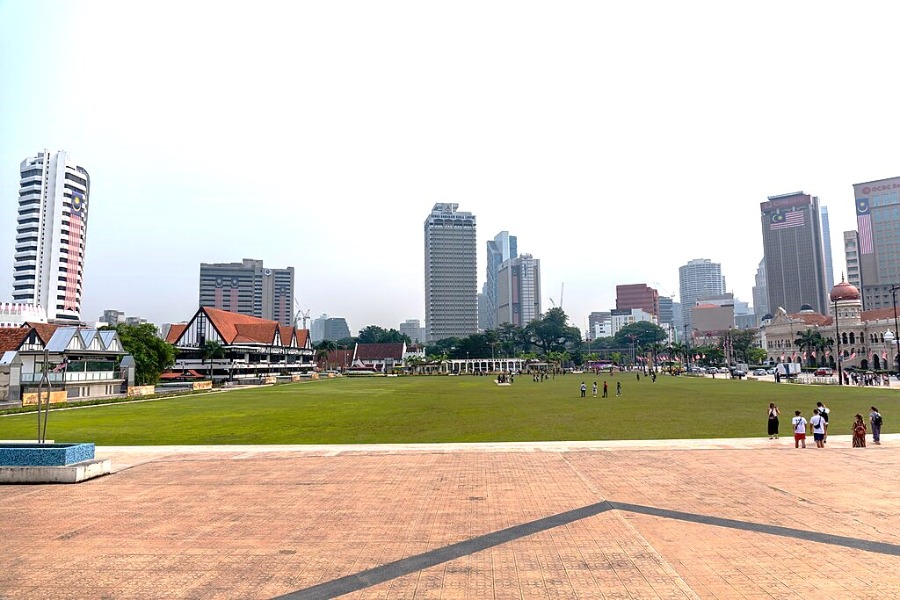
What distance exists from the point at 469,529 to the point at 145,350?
67543mm

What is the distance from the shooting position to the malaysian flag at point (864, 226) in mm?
183500

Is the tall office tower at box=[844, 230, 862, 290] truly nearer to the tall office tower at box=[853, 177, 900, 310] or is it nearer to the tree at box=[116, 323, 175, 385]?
the tall office tower at box=[853, 177, 900, 310]

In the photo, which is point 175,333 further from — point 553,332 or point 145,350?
point 553,332

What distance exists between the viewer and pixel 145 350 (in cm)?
6650

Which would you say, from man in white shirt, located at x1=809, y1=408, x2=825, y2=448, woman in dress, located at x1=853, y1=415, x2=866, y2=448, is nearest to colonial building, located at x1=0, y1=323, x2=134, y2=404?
man in white shirt, located at x1=809, y1=408, x2=825, y2=448

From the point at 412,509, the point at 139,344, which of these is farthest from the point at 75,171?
the point at 412,509

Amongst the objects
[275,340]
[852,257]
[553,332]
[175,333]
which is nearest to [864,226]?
[852,257]

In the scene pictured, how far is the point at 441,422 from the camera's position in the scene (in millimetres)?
27188

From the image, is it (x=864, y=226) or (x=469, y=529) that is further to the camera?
(x=864, y=226)

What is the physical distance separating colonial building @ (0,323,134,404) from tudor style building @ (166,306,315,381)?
35715mm

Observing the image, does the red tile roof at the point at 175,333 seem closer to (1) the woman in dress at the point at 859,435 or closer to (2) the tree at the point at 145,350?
(2) the tree at the point at 145,350

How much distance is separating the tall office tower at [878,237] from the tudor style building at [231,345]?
177 meters

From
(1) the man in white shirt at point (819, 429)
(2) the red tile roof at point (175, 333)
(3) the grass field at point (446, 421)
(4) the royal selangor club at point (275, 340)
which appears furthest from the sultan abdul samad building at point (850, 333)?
(2) the red tile roof at point (175, 333)

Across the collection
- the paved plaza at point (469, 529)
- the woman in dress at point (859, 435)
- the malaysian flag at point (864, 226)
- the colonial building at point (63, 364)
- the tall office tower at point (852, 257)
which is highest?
the malaysian flag at point (864, 226)
